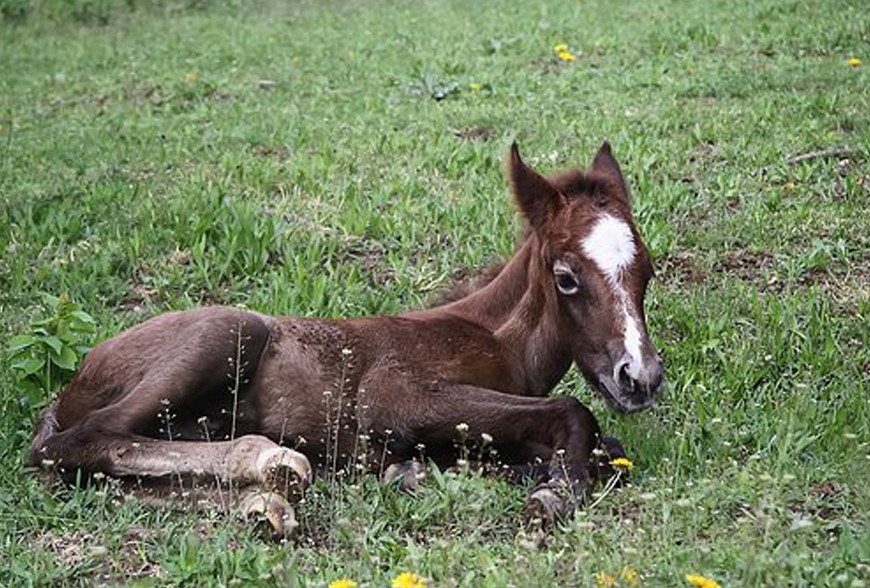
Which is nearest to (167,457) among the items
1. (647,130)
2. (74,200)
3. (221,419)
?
(221,419)

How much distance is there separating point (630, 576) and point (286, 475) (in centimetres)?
179

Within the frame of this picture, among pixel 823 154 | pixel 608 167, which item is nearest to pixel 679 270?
pixel 608 167

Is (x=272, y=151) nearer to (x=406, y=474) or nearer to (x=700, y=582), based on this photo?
(x=406, y=474)

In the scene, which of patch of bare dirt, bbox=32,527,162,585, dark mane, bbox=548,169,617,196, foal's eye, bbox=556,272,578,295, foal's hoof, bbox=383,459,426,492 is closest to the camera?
patch of bare dirt, bbox=32,527,162,585

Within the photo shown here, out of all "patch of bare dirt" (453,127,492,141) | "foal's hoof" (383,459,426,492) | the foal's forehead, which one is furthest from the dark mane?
"patch of bare dirt" (453,127,492,141)

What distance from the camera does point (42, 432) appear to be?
634 centimetres

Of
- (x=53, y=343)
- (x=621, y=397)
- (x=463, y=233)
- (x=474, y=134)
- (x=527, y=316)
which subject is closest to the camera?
(x=621, y=397)

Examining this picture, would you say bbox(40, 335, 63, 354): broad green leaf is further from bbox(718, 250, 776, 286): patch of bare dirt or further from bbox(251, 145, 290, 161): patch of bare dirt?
bbox(251, 145, 290, 161): patch of bare dirt

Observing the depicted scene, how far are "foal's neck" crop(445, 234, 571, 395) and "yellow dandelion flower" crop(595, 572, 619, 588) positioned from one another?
2135 mm

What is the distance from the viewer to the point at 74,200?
9.79m

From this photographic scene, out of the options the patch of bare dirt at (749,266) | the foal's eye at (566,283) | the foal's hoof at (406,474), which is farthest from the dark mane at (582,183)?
the patch of bare dirt at (749,266)

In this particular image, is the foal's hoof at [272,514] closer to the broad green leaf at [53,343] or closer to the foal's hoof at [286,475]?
the foal's hoof at [286,475]

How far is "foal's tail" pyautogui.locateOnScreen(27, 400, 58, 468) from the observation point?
242 inches

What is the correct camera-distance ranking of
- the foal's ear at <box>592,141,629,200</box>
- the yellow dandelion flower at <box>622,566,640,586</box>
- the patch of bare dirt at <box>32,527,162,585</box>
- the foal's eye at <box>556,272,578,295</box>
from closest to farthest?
the yellow dandelion flower at <box>622,566,640,586</box>, the patch of bare dirt at <box>32,527,162,585</box>, the foal's eye at <box>556,272,578,295</box>, the foal's ear at <box>592,141,629,200</box>
